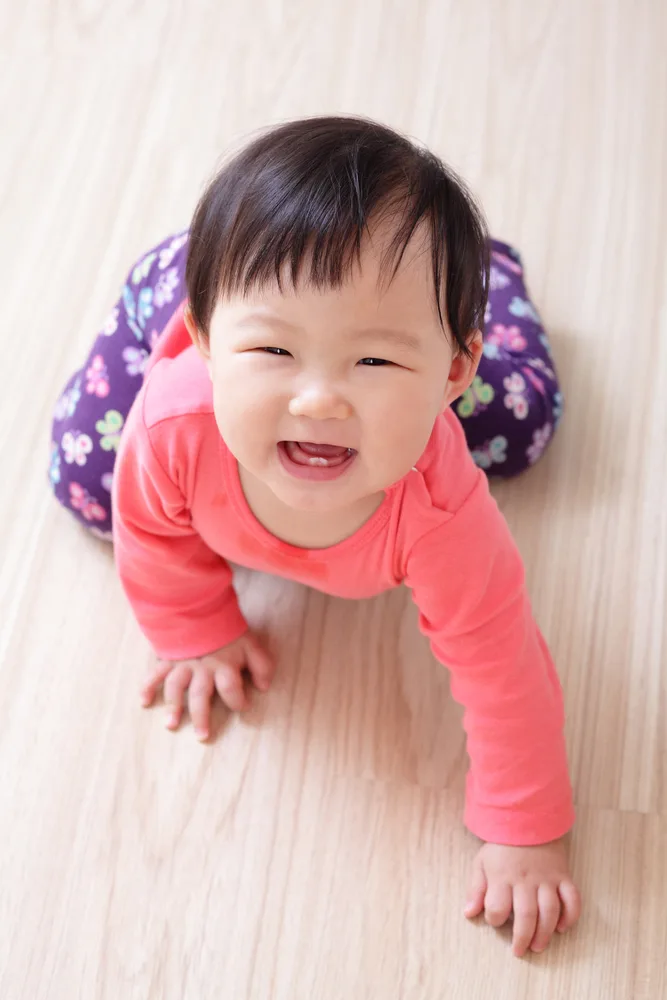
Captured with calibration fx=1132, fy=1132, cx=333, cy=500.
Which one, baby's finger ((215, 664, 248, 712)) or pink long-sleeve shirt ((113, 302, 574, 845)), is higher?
pink long-sleeve shirt ((113, 302, 574, 845))

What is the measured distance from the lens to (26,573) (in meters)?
1.10

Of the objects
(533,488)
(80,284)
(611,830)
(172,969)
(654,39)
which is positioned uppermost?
(654,39)

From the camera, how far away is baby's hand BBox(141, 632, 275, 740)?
1016 millimetres

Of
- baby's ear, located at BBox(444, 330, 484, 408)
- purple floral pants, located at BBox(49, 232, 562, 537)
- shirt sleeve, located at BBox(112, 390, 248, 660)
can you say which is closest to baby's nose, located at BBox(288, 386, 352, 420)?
baby's ear, located at BBox(444, 330, 484, 408)

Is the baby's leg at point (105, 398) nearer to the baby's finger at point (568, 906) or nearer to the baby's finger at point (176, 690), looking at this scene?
the baby's finger at point (176, 690)

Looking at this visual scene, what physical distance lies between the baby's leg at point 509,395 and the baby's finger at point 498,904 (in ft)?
1.34

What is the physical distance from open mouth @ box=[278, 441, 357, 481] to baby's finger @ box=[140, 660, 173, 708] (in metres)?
0.34

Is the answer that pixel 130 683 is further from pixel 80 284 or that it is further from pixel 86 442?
pixel 80 284

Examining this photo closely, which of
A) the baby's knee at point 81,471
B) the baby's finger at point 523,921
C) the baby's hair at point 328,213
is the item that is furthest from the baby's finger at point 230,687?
the baby's hair at point 328,213

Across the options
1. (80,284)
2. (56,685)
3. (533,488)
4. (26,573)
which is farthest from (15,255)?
(533,488)

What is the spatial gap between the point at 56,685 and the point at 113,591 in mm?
107

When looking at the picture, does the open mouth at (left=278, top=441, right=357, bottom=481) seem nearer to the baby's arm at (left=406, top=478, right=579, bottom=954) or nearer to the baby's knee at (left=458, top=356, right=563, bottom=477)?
the baby's arm at (left=406, top=478, right=579, bottom=954)

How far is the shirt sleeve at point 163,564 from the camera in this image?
2.95 feet

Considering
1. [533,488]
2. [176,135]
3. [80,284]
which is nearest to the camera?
[533,488]
